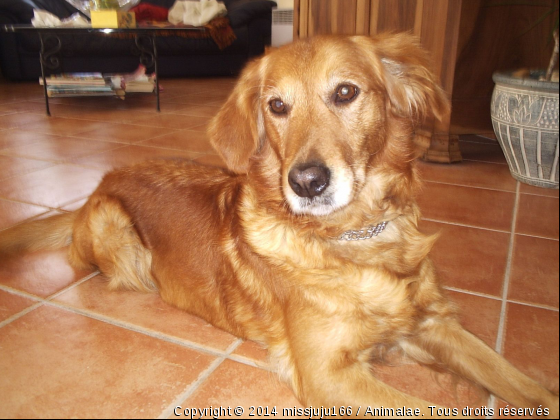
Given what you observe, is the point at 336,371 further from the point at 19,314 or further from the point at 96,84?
the point at 96,84

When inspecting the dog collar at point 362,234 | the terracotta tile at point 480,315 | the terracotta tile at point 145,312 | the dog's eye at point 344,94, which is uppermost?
the dog's eye at point 344,94

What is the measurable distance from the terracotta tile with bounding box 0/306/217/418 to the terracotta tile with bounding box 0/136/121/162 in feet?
8.11

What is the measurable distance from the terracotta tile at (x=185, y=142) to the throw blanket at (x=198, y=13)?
176 inches

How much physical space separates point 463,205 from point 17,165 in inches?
131

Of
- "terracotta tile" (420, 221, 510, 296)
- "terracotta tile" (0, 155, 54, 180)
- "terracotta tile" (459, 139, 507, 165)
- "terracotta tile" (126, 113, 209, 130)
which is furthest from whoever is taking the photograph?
"terracotta tile" (126, 113, 209, 130)

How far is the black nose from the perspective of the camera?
1.43m

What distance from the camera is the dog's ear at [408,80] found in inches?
68.9

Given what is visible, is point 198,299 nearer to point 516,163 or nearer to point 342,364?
point 342,364

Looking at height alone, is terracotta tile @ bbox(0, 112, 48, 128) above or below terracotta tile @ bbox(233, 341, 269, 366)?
above

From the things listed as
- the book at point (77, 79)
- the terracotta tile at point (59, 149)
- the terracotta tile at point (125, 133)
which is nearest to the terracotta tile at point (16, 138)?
the terracotta tile at point (59, 149)

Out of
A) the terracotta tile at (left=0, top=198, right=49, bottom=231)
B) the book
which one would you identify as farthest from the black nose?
the book

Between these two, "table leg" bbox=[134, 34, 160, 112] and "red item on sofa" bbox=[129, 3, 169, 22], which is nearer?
"table leg" bbox=[134, 34, 160, 112]

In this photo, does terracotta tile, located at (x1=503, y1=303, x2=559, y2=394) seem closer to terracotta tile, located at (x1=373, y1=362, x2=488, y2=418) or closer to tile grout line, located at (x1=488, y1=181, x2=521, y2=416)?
tile grout line, located at (x1=488, y1=181, x2=521, y2=416)

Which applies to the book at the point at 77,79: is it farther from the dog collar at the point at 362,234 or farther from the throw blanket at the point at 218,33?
the dog collar at the point at 362,234
